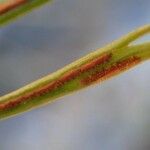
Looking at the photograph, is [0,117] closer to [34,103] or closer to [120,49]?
[34,103]

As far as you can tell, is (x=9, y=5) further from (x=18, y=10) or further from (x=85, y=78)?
(x=85, y=78)

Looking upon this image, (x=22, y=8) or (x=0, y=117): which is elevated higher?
(x=22, y=8)

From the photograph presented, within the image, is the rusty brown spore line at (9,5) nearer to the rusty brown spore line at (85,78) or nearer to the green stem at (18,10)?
the green stem at (18,10)

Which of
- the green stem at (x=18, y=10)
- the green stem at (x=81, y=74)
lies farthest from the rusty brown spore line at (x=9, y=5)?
the green stem at (x=81, y=74)

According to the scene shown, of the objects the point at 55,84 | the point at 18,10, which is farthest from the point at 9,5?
the point at 55,84

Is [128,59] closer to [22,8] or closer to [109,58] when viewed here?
[109,58]

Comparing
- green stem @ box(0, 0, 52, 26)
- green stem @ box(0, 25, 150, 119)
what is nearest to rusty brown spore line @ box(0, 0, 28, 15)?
green stem @ box(0, 0, 52, 26)

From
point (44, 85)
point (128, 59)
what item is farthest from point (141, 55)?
point (44, 85)
